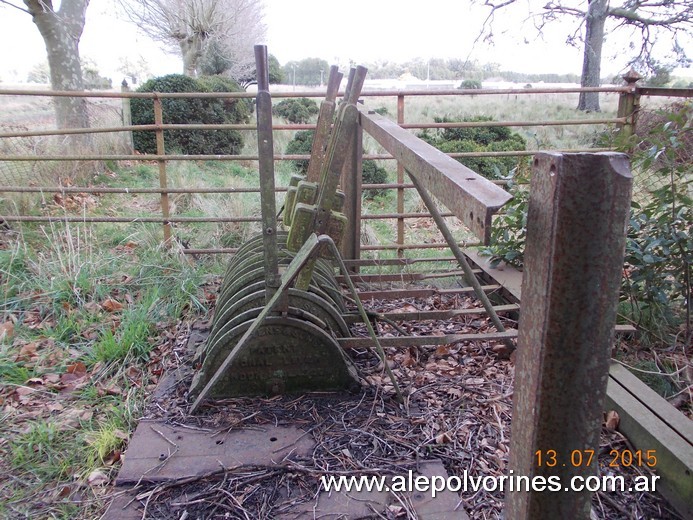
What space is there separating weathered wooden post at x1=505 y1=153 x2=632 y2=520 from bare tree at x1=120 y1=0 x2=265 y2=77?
88.3ft

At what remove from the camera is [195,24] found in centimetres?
2631

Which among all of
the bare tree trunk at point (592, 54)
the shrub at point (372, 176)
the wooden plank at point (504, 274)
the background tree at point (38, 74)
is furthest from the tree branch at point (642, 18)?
the background tree at point (38, 74)

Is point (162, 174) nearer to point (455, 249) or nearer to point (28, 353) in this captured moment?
point (28, 353)

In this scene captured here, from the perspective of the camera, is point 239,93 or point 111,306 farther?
point 239,93

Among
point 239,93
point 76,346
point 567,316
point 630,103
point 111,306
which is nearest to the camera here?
point 567,316

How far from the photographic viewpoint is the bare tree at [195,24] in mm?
26328

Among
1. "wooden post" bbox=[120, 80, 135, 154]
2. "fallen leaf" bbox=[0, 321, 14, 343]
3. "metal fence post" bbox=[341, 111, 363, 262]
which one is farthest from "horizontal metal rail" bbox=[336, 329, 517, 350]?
"wooden post" bbox=[120, 80, 135, 154]

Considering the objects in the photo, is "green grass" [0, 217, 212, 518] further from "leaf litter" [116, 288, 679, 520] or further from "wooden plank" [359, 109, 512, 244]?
"wooden plank" [359, 109, 512, 244]

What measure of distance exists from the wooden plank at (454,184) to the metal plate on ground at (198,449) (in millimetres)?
1423

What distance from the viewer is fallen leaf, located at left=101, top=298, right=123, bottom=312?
14.3 ft

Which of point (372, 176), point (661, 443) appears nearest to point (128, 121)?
point (372, 176)

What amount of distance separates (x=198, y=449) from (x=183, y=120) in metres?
12.0

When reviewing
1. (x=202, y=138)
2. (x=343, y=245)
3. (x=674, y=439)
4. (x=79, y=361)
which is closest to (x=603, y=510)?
(x=674, y=439)

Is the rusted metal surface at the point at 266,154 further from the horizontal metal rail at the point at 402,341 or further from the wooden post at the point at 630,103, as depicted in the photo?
the wooden post at the point at 630,103
